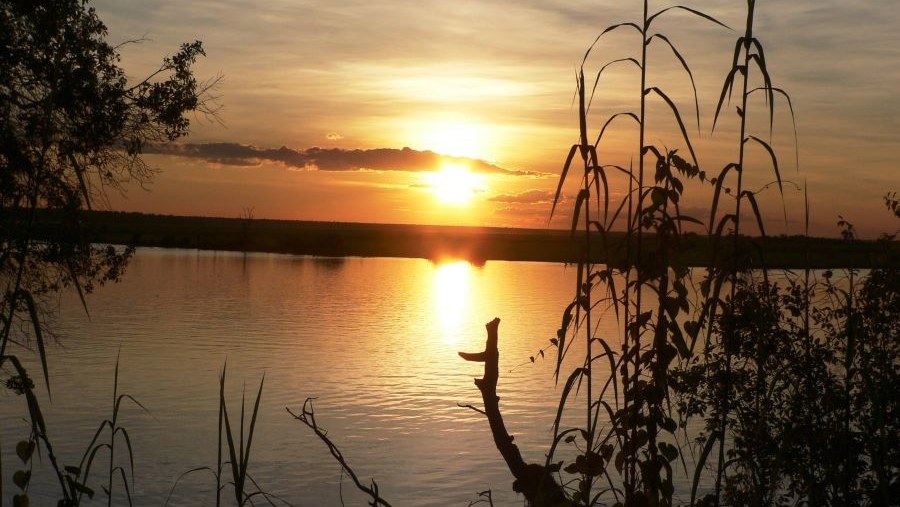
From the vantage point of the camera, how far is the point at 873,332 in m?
7.58

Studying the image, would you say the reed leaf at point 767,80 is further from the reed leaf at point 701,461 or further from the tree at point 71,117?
the tree at point 71,117

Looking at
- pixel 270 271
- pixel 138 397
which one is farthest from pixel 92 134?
pixel 270 271

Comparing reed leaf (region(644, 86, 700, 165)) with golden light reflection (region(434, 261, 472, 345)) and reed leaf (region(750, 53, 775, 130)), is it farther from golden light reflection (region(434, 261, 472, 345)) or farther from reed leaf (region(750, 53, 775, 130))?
golden light reflection (region(434, 261, 472, 345))

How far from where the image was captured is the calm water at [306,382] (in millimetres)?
13672

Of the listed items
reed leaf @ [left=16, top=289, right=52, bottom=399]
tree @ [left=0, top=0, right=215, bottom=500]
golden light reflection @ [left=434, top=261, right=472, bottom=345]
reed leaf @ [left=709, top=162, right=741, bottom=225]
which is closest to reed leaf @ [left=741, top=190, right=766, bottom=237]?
reed leaf @ [left=709, top=162, right=741, bottom=225]

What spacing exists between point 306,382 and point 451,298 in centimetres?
1960

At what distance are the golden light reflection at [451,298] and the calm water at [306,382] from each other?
0.42 ft

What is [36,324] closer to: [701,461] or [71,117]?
[701,461]

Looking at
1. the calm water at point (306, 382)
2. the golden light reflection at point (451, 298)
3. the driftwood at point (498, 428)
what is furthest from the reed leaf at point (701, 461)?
the golden light reflection at point (451, 298)

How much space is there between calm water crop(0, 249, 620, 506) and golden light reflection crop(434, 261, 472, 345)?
0.13m

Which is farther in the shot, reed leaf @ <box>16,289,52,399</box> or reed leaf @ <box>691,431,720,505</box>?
reed leaf @ <box>691,431,720,505</box>

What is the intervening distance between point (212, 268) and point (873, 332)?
158ft

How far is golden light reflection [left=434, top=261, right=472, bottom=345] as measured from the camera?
2957 cm

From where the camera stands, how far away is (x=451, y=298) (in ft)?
129
